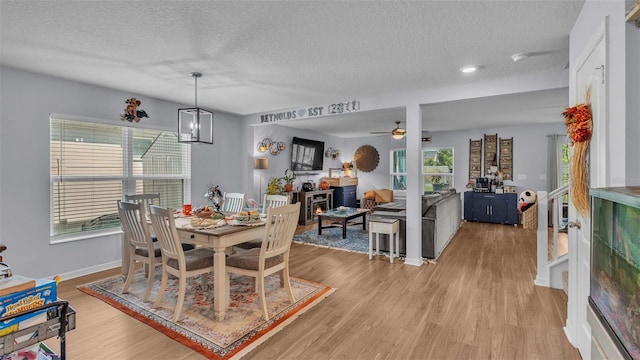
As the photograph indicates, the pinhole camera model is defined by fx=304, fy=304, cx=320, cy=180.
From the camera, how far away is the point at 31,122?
3328mm

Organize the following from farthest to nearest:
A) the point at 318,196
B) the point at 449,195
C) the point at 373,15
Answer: the point at 318,196, the point at 449,195, the point at 373,15

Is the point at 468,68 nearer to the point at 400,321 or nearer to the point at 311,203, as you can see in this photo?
the point at 400,321

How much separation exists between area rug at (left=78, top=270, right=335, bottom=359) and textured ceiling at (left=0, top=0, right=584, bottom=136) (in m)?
2.33

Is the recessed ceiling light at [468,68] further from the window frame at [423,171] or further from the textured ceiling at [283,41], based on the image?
the window frame at [423,171]

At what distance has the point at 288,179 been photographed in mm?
6852

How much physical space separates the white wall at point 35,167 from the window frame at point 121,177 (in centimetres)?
6

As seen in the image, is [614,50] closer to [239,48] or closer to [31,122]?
[239,48]

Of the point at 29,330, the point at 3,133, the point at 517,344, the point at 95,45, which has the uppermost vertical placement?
the point at 95,45

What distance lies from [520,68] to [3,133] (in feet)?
17.8

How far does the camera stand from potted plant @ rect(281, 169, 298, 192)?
22.0 ft

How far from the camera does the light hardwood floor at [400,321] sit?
2.14 meters

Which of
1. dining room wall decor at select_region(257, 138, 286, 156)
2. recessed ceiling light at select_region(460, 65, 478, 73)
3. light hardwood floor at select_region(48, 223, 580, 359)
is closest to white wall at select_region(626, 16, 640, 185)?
light hardwood floor at select_region(48, 223, 580, 359)

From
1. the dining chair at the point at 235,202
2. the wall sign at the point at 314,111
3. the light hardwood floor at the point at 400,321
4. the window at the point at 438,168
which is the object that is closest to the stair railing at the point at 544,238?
the light hardwood floor at the point at 400,321

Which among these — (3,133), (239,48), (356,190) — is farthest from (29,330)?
(356,190)
